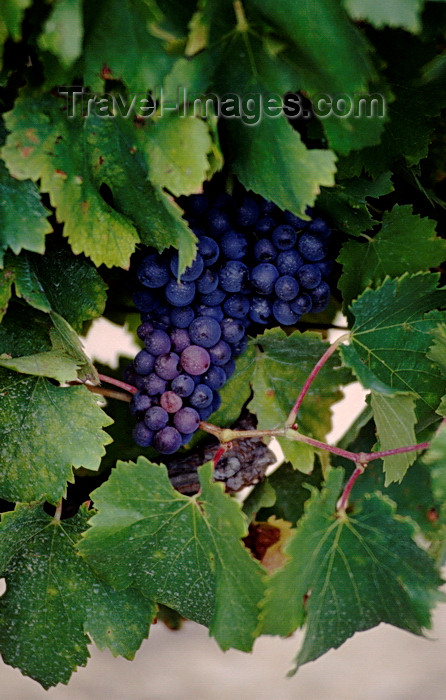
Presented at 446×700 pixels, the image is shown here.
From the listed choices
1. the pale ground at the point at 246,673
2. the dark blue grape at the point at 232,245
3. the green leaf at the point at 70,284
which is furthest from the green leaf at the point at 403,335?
the pale ground at the point at 246,673

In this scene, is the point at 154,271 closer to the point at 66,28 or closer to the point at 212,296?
the point at 212,296

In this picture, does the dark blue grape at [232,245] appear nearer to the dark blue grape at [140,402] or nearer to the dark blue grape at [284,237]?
the dark blue grape at [284,237]

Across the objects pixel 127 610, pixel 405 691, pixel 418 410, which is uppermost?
pixel 418 410

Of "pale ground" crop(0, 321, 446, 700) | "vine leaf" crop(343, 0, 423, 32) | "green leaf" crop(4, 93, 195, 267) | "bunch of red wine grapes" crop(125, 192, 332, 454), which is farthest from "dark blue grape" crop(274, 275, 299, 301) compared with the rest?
"pale ground" crop(0, 321, 446, 700)

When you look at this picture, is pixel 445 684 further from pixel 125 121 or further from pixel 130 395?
pixel 125 121

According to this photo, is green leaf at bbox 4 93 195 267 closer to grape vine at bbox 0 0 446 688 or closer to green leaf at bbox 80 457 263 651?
grape vine at bbox 0 0 446 688

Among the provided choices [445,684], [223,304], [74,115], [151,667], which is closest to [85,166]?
[74,115]
